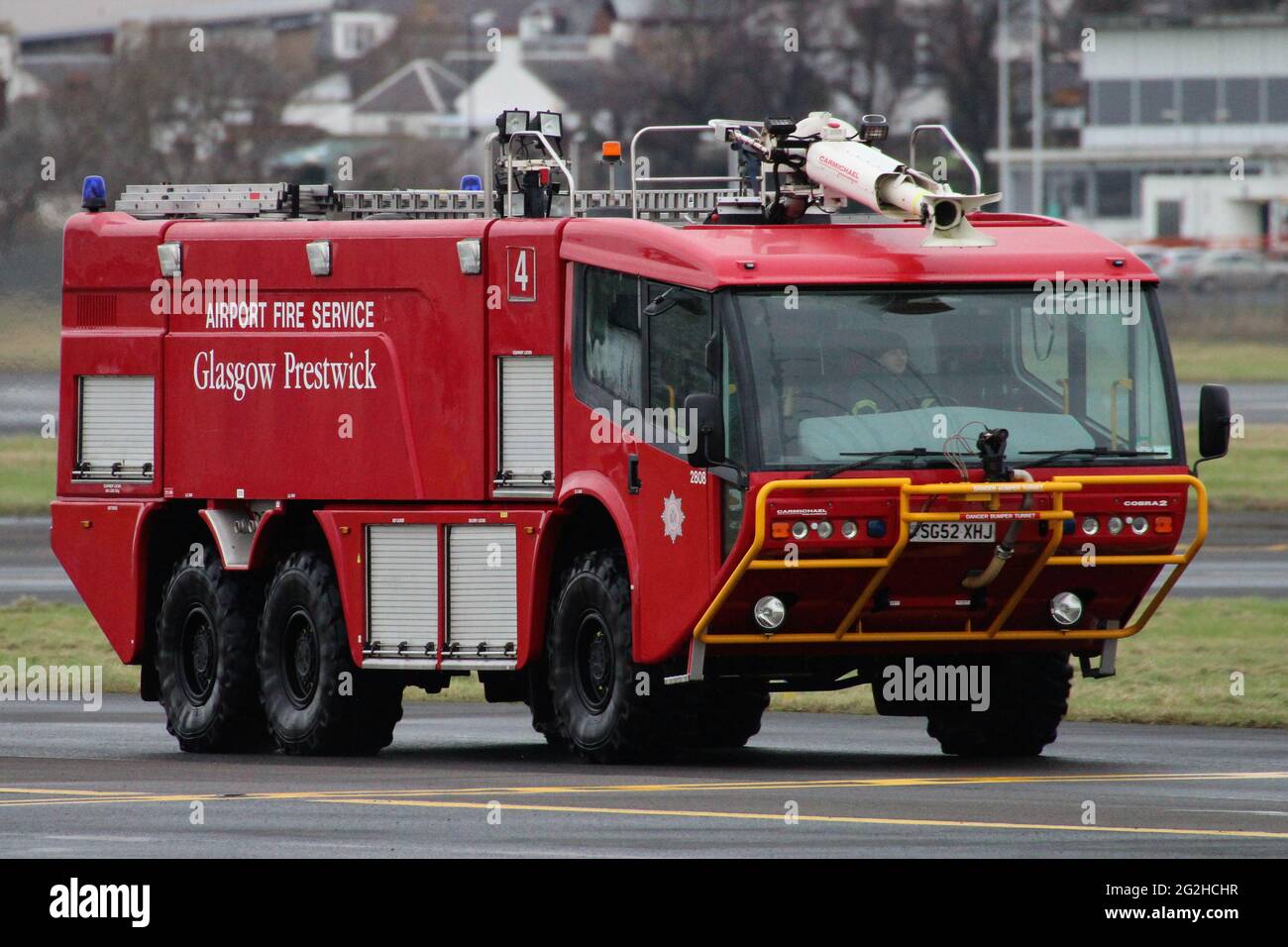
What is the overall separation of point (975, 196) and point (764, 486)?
214 centimetres

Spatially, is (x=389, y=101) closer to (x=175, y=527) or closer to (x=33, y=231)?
(x=33, y=231)

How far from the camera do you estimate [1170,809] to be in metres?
13.7

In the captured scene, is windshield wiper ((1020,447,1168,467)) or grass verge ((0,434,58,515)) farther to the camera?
grass verge ((0,434,58,515))

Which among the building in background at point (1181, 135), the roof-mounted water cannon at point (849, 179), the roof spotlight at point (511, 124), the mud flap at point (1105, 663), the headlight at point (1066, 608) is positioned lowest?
the mud flap at point (1105, 663)

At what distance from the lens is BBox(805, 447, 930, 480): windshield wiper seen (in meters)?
15.4

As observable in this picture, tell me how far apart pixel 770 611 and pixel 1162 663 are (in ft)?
25.1

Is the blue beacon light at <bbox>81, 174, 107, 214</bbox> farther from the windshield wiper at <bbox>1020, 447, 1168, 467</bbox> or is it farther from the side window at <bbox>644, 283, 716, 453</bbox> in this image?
the windshield wiper at <bbox>1020, 447, 1168, 467</bbox>

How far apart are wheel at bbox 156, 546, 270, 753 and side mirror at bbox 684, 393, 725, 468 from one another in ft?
15.5

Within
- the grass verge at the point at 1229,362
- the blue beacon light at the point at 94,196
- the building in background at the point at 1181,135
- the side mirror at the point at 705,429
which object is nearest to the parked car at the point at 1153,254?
the building in background at the point at 1181,135

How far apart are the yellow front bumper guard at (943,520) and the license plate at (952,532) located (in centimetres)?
5

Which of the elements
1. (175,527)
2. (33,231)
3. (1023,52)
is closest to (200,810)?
(175,527)

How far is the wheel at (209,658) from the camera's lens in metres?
19.1

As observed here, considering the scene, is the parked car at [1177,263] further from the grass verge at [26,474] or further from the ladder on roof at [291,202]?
the ladder on roof at [291,202]

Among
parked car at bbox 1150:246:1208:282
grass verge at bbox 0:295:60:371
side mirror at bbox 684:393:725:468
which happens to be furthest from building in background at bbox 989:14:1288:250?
side mirror at bbox 684:393:725:468
